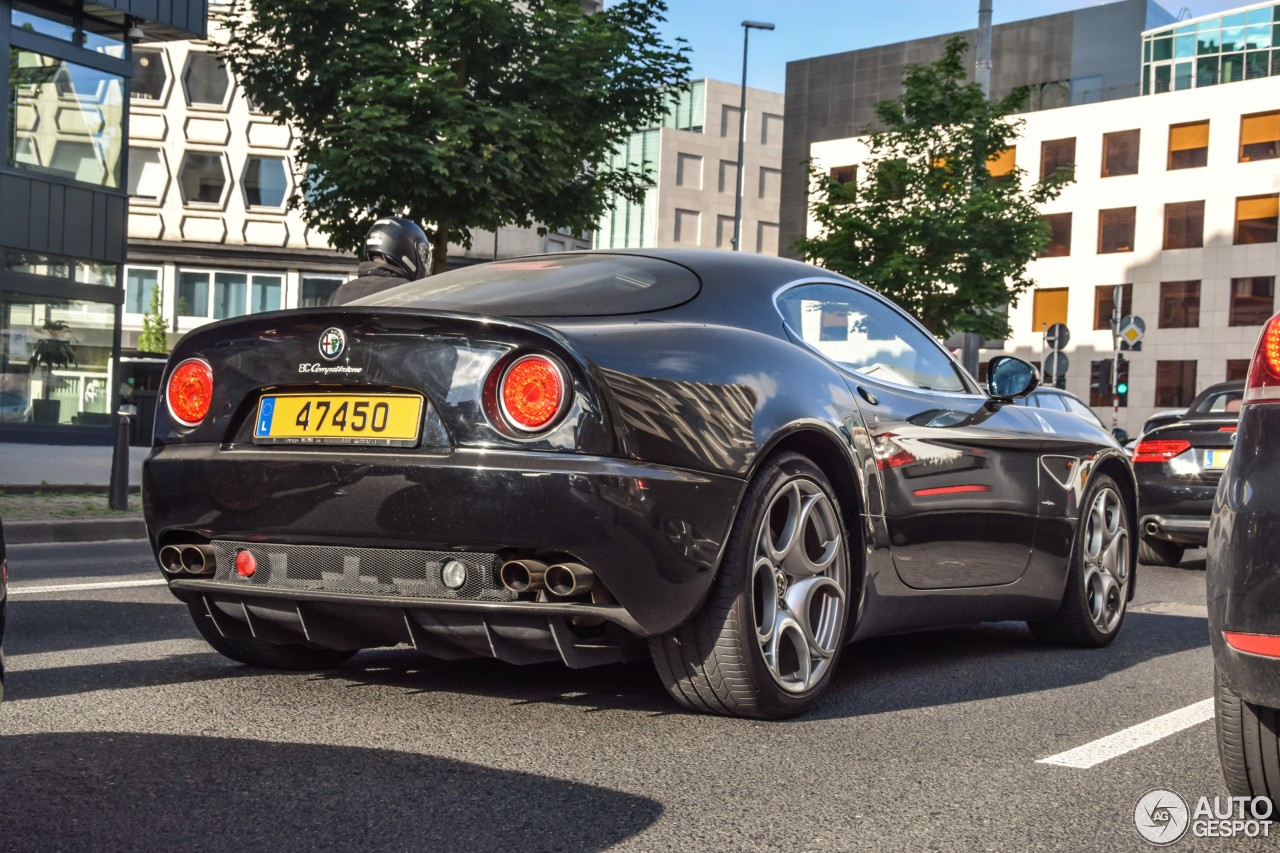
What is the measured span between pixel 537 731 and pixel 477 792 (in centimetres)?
71

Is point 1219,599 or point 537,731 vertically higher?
point 1219,599

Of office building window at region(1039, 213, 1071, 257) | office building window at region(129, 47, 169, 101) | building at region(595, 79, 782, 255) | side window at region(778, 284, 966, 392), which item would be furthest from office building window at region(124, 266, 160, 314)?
side window at region(778, 284, 966, 392)

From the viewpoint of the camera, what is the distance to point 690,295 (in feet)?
14.9

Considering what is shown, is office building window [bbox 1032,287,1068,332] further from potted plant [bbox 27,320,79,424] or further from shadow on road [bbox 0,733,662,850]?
shadow on road [bbox 0,733,662,850]

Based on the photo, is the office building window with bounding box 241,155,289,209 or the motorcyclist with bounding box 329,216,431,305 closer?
the motorcyclist with bounding box 329,216,431,305

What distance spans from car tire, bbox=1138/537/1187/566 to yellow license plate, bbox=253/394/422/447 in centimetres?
972

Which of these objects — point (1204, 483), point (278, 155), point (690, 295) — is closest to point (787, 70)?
point (278, 155)

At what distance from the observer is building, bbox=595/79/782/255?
88.4m

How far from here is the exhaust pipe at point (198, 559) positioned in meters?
4.28

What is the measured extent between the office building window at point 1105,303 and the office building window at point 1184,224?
7.40 ft

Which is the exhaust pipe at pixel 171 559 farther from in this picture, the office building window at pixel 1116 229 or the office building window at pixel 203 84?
the office building window at pixel 1116 229

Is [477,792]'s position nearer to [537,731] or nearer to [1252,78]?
[537,731]

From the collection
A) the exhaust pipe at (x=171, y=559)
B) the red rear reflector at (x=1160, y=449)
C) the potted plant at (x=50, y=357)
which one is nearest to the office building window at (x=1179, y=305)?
the potted plant at (x=50, y=357)

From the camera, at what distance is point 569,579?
3828 mm
